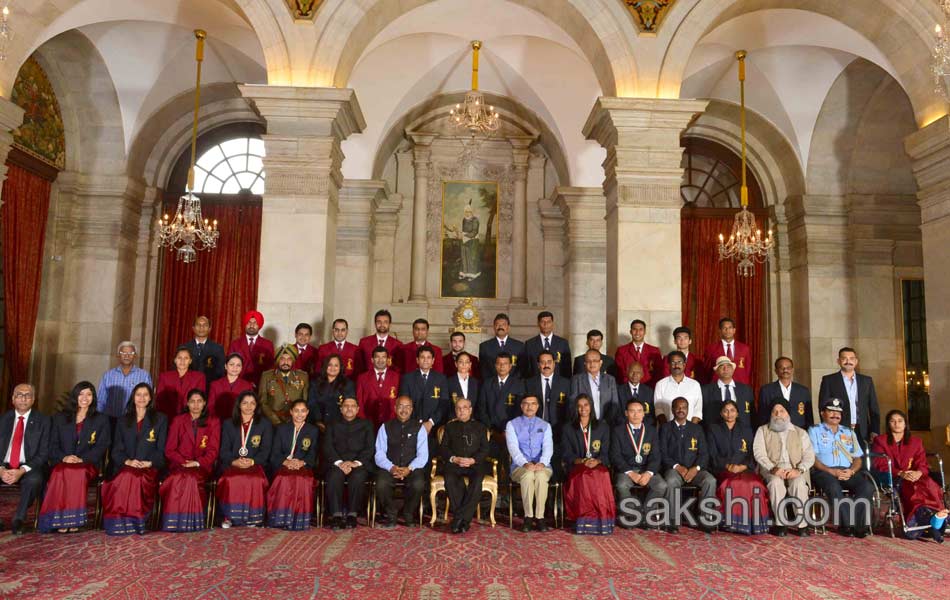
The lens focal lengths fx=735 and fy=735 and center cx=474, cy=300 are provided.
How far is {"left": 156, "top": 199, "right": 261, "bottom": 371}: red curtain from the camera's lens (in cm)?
1210

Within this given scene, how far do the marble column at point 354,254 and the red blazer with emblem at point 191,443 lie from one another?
18.2ft

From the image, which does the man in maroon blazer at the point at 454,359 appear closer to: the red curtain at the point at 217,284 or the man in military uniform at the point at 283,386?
Result: the man in military uniform at the point at 283,386

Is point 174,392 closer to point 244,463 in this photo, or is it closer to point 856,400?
point 244,463

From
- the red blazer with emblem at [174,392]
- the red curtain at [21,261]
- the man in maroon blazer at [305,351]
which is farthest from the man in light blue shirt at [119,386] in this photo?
the red curtain at [21,261]

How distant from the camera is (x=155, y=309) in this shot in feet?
40.0

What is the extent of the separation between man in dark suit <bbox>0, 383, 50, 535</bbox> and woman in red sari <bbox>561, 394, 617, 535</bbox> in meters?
4.36

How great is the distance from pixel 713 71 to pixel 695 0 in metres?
3.20

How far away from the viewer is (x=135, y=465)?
595cm

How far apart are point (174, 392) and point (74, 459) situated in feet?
3.61

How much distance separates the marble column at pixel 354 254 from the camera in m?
11.8

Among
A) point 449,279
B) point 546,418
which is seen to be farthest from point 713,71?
point 546,418

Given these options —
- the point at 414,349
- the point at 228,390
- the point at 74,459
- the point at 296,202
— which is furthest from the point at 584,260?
the point at 74,459

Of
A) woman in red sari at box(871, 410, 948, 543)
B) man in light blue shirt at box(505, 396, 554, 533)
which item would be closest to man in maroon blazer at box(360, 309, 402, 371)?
man in light blue shirt at box(505, 396, 554, 533)

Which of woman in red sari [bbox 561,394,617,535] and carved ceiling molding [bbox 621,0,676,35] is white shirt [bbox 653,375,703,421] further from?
carved ceiling molding [bbox 621,0,676,35]
